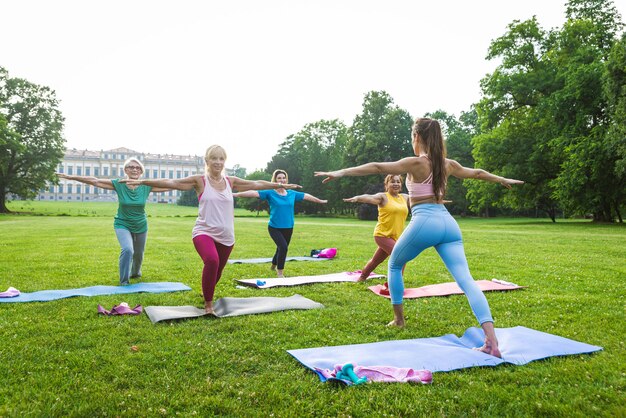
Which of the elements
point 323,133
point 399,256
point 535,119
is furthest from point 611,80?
point 323,133

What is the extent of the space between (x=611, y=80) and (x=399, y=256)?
103ft

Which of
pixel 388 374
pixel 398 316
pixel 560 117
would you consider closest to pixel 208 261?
pixel 398 316

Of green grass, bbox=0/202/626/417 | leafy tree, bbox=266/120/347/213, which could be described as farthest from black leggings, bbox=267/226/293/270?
leafy tree, bbox=266/120/347/213

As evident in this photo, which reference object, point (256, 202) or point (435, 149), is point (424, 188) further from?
point (256, 202)

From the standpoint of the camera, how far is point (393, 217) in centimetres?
852

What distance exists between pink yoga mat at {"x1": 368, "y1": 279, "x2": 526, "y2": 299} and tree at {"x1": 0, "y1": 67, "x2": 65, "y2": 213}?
172ft

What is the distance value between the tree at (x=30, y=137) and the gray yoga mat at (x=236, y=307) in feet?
170

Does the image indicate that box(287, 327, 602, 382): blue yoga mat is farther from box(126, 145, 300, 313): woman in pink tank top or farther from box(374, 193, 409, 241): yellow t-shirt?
box(374, 193, 409, 241): yellow t-shirt

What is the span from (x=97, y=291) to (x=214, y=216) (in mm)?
3117

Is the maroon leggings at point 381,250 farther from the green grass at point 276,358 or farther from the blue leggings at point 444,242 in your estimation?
the blue leggings at point 444,242

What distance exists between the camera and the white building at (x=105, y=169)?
455ft

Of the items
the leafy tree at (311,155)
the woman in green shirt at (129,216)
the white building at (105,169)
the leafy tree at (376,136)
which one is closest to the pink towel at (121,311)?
the woman in green shirt at (129,216)

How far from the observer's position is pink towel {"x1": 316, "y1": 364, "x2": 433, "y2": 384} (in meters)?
3.88

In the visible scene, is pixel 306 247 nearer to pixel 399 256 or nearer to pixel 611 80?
pixel 399 256
